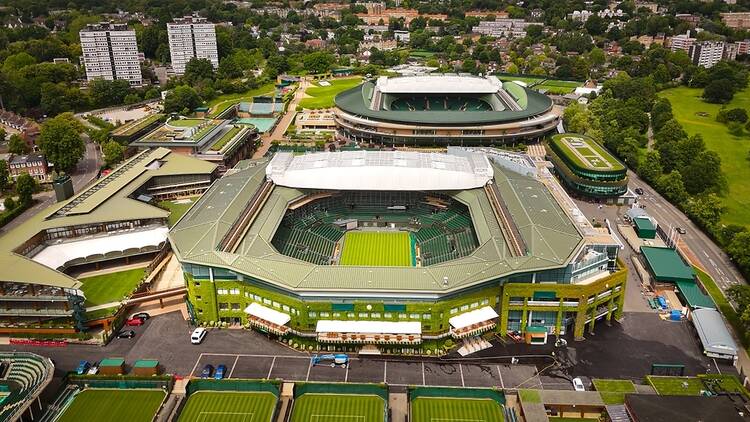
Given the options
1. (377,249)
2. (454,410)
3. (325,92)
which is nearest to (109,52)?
(325,92)

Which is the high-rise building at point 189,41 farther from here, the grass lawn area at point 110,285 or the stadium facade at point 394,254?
the grass lawn area at point 110,285

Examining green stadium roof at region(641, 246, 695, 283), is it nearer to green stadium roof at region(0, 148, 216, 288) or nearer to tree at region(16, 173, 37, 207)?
green stadium roof at region(0, 148, 216, 288)

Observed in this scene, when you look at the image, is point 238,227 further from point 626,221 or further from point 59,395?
point 626,221

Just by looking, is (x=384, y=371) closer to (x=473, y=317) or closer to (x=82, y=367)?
(x=473, y=317)

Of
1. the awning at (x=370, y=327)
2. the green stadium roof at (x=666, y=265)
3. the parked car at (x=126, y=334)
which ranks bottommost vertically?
the parked car at (x=126, y=334)

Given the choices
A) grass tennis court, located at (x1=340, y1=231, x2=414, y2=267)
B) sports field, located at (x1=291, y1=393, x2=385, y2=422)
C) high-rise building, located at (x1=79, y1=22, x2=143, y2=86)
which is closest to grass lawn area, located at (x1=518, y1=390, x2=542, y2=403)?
sports field, located at (x1=291, y1=393, x2=385, y2=422)

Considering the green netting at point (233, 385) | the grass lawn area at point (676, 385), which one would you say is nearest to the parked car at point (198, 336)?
the green netting at point (233, 385)
